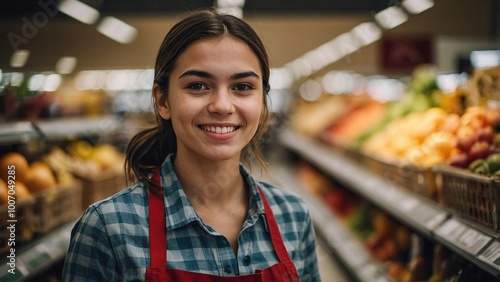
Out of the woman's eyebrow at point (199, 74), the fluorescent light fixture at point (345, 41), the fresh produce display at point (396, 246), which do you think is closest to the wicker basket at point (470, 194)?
the fresh produce display at point (396, 246)

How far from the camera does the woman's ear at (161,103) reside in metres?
1.58

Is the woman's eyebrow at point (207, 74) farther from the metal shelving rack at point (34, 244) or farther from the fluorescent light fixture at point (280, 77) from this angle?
the fluorescent light fixture at point (280, 77)

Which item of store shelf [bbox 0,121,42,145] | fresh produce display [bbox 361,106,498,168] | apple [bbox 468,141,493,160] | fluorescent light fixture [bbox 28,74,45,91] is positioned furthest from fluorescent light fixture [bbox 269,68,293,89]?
apple [bbox 468,141,493,160]

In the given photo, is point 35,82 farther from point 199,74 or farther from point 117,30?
point 117,30

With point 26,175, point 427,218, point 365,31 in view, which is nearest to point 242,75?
point 427,218

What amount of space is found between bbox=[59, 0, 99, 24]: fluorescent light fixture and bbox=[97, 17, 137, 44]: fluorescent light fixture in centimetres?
49

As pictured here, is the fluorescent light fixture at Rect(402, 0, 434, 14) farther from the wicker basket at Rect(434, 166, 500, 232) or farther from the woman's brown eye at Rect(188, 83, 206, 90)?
the woman's brown eye at Rect(188, 83, 206, 90)

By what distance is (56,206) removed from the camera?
2.73 meters

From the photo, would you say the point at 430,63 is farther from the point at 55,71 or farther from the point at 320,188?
the point at 55,71

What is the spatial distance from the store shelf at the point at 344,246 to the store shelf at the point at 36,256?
1670 millimetres

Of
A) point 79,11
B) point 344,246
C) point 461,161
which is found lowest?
point 344,246

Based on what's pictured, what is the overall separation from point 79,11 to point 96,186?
1010 millimetres

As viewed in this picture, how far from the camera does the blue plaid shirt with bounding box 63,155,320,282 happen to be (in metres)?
1.43

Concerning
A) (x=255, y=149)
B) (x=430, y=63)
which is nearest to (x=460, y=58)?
(x=430, y=63)
